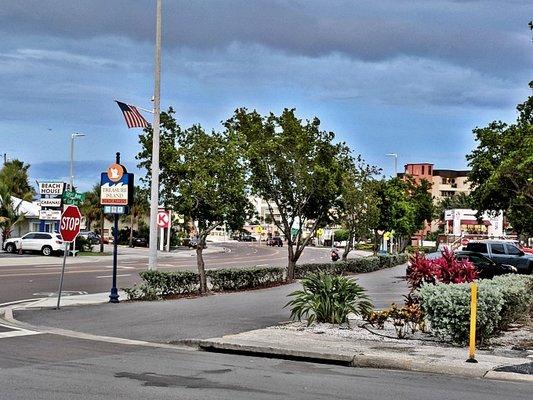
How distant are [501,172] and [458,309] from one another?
7496 mm

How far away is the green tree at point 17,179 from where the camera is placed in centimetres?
6856

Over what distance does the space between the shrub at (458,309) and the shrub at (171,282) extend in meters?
9.89

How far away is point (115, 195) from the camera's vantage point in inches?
809

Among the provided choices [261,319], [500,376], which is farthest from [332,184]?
[500,376]

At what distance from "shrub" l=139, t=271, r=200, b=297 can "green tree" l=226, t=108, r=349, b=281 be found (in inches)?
260

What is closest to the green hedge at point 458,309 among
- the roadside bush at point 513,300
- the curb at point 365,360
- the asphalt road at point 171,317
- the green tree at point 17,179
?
the roadside bush at point 513,300

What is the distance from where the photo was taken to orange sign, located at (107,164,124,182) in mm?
20469

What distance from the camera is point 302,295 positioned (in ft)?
51.0

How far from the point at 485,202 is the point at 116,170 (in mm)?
11230

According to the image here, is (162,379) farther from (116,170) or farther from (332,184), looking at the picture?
(332,184)

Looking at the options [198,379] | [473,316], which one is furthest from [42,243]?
[198,379]

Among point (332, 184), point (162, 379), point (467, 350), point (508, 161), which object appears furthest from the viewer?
point (332, 184)

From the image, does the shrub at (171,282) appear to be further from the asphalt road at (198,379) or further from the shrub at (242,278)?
the asphalt road at (198,379)

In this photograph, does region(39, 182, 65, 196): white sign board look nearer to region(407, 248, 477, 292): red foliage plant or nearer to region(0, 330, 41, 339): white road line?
region(0, 330, 41, 339): white road line
